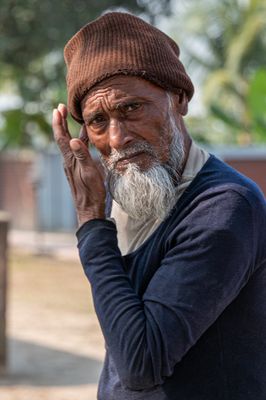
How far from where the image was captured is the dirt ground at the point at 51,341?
610 centimetres

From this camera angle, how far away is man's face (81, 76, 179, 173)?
1651 millimetres

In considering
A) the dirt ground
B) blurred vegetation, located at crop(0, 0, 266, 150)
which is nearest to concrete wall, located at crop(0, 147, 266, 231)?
blurred vegetation, located at crop(0, 0, 266, 150)

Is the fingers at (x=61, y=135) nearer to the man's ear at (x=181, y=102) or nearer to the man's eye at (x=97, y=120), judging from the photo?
the man's eye at (x=97, y=120)

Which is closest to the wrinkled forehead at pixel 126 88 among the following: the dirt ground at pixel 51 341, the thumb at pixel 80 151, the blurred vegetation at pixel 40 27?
the thumb at pixel 80 151

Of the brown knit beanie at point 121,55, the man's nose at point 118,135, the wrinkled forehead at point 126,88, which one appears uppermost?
the brown knit beanie at point 121,55

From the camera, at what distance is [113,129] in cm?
167

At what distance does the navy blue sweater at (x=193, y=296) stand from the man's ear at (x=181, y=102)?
0.16 meters

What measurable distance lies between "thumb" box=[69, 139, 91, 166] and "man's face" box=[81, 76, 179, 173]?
0.12 ft

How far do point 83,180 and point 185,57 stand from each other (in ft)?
71.6

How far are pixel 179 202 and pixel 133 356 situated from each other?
0.33 metres

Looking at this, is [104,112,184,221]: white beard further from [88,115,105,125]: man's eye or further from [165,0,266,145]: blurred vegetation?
[165,0,266,145]: blurred vegetation

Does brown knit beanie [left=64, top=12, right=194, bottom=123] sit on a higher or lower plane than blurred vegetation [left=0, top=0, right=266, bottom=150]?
higher

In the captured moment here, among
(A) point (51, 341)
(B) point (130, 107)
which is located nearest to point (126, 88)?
(B) point (130, 107)

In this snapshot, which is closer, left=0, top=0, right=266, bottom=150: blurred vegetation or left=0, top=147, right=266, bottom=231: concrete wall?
left=0, top=0, right=266, bottom=150: blurred vegetation
